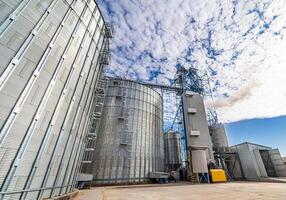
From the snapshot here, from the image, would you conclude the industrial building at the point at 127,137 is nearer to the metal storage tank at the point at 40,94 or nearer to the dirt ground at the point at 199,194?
the dirt ground at the point at 199,194

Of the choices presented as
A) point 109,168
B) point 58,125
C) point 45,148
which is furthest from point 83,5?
point 109,168

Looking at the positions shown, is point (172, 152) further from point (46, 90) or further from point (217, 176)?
point (46, 90)

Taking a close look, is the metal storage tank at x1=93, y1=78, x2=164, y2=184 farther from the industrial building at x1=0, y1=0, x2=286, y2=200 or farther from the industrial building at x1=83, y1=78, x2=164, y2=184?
the industrial building at x1=0, y1=0, x2=286, y2=200

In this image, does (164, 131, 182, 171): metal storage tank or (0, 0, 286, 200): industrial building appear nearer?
(0, 0, 286, 200): industrial building

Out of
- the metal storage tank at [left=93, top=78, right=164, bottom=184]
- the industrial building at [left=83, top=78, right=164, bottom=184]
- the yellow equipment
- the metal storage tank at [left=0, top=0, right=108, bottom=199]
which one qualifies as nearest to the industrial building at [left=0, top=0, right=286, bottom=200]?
the metal storage tank at [left=0, top=0, right=108, bottom=199]

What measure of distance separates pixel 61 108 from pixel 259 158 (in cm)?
3527

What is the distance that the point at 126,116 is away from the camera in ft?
94.7

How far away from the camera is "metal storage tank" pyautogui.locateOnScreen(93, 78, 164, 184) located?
80.4 feet

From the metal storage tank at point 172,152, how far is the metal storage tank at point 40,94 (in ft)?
106

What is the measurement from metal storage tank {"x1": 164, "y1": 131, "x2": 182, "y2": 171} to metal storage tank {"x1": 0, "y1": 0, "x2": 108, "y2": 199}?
32393 millimetres

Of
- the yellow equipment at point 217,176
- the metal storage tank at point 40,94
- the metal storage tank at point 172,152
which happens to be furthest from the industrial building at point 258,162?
the metal storage tank at point 40,94

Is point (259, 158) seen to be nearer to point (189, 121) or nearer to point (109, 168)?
point (189, 121)

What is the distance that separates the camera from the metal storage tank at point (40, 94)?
237 inches

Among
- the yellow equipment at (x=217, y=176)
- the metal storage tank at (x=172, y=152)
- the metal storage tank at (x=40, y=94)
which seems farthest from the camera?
the metal storage tank at (x=172, y=152)
